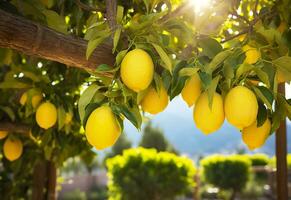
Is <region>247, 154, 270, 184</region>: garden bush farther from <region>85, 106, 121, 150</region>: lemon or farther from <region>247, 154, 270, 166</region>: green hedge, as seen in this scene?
<region>85, 106, 121, 150</region>: lemon

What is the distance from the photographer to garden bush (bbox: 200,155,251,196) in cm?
815

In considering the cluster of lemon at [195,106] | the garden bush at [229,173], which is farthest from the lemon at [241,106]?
the garden bush at [229,173]

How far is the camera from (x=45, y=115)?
5.55 feet

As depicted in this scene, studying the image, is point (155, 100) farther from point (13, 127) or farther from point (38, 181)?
point (38, 181)

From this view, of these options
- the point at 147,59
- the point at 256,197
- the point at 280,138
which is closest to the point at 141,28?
the point at 147,59

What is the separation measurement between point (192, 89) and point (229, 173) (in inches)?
292

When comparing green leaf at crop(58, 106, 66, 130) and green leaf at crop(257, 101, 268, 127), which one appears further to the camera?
green leaf at crop(58, 106, 66, 130)

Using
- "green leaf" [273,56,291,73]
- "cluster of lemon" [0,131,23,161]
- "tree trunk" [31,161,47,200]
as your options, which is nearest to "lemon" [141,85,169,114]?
"green leaf" [273,56,291,73]

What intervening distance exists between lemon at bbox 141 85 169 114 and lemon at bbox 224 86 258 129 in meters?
0.16

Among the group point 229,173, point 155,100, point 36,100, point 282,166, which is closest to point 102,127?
point 155,100

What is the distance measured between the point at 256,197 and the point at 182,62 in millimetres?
8656

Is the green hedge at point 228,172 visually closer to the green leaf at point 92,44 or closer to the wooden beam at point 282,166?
the wooden beam at point 282,166

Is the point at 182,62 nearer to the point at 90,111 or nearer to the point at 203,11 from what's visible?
the point at 90,111

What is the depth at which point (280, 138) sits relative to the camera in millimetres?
2357
